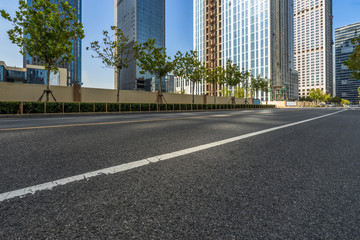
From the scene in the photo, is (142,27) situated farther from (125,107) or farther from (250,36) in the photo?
(125,107)

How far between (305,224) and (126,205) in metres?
1.14

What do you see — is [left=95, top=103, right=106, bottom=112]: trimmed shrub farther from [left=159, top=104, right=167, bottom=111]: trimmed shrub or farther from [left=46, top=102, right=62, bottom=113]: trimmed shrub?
[left=159, top=104, right=167, bottom=111]: trimmed shrub

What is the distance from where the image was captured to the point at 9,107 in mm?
12359

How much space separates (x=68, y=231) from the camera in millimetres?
992

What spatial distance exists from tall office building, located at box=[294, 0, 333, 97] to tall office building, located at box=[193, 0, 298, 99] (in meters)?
65.7

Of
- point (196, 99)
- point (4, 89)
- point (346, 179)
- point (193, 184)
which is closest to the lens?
point (193, 184)

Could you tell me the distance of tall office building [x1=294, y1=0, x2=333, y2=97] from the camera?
480 feet

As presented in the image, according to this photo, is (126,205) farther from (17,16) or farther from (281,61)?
(281,61)

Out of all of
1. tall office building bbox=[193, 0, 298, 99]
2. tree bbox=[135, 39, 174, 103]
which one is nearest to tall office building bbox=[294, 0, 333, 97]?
tall office building bbox=[193, 0, 298, 99]

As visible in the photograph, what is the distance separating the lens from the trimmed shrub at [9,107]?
1218cm

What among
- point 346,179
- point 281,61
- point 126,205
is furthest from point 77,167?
point 281,61

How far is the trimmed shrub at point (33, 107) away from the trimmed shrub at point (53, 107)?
1.22ft

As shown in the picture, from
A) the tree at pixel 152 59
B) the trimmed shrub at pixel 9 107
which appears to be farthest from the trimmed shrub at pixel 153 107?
the trimmed shrub at pixel 9 107

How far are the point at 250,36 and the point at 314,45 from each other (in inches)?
4291
